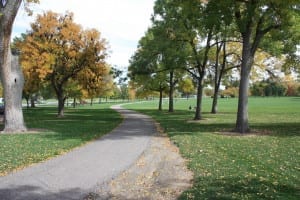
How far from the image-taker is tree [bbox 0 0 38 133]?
17.9 m

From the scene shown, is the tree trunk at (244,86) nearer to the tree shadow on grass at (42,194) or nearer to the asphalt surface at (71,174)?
the asphalt surface at (71,174)

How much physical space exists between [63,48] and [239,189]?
2822 cm

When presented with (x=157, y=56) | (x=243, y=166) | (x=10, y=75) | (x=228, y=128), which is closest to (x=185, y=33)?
(x=157, y=56)

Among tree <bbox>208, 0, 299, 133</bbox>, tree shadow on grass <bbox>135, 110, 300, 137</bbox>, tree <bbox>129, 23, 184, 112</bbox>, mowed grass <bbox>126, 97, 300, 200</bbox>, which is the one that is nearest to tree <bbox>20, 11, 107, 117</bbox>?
tree <bbox>129, 23, 184, 112</bbox>

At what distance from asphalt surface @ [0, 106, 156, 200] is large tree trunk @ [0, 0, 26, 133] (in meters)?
7.01

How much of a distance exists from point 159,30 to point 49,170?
19.7 m

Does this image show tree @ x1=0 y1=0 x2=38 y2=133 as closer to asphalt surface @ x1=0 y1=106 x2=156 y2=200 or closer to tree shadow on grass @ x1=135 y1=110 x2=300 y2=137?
asphalt surface @ x1=0 y1=106 x2=156 y2=200

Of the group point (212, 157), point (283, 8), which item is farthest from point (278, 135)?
point (212, 157)

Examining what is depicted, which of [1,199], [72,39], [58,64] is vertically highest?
[72,39]

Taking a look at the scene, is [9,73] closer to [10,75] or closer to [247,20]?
[10,75]

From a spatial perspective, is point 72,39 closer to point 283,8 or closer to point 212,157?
point 283,8

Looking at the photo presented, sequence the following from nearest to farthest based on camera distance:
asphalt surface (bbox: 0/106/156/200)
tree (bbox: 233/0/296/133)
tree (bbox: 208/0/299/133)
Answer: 1. asphalt surface (bbox: 0/106/156/200)
2. tree (bbox: 208/0/299/133)
3. tree (bbox: 233/0/296/133)

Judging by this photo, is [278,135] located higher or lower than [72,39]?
lower

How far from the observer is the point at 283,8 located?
1739cm
